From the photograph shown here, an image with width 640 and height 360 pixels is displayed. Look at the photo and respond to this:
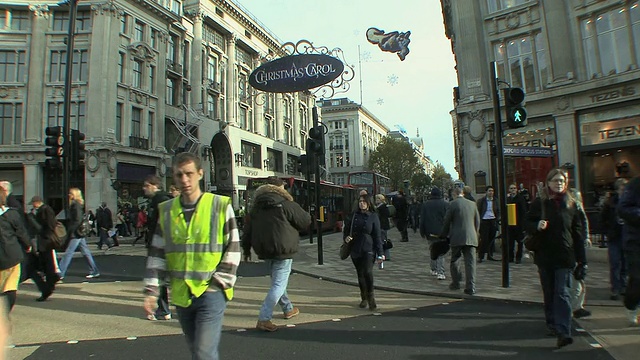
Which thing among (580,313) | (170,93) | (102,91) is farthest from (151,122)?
(580,313)

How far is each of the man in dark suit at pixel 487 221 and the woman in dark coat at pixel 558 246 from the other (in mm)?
5982

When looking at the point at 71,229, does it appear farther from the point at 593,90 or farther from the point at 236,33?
the point at 236,33

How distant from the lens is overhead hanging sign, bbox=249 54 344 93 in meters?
10.7

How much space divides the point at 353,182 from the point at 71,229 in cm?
2676

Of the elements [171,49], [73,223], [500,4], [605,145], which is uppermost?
[171,49]

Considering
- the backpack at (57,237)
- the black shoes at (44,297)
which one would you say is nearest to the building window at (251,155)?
A: the backpack at (57,237)

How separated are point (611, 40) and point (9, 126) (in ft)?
112

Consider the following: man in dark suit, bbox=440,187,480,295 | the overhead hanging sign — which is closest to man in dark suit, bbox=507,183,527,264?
man in dark suit, bbox=440,187,480,295

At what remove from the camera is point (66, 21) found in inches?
1170

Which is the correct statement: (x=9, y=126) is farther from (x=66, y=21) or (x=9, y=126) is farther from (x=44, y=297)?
(x=44, y=297)

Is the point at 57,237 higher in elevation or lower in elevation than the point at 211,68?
lower

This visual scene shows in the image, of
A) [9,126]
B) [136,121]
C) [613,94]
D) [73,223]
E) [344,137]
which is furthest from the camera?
[344,137]

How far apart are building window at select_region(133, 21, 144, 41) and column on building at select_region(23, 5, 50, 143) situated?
5525 millimetres

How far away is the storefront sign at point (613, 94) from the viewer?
15266 millimetres
